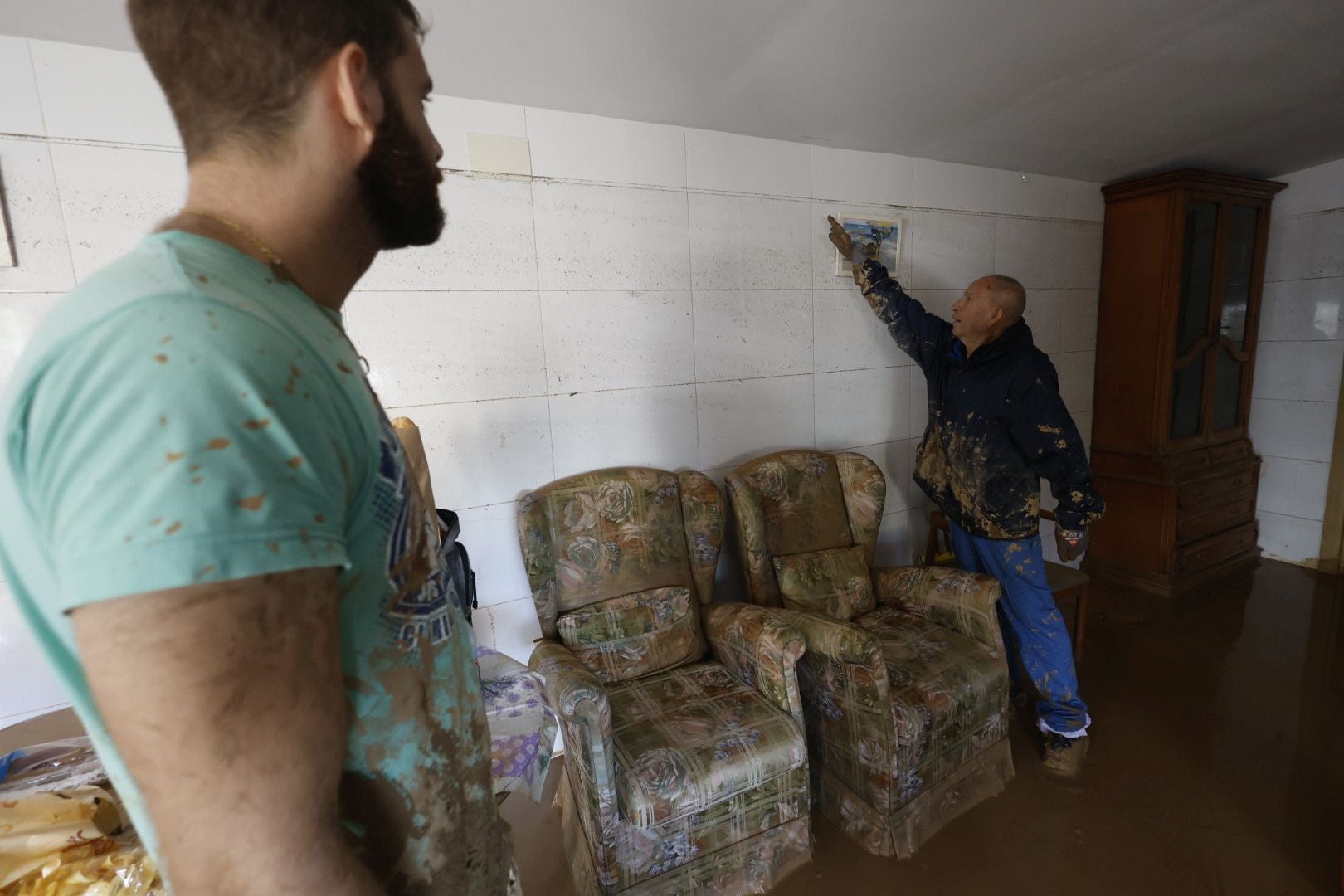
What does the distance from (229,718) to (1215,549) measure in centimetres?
449

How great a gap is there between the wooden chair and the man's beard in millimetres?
2257

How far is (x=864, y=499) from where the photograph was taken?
2281mm

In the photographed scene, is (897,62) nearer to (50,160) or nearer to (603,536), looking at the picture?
(603,536)

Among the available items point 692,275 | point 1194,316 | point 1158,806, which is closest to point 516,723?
point 692,275

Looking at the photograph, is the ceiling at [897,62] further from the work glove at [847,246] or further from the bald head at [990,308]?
the bald head at [990,308]

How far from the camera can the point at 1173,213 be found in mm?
2936

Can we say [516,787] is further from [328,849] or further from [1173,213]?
[1173,213]

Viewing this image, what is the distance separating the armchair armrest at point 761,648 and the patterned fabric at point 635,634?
9cm

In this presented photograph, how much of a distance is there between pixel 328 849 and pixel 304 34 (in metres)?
0.62

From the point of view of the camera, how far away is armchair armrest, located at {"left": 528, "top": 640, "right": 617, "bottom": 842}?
1.38 metres

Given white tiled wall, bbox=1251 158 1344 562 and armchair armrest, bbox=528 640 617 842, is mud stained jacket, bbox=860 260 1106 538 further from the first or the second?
white tiled wall, bbox=1251 158 1344 562

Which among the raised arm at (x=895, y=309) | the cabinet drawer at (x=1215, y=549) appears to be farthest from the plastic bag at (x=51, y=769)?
the cabinet drawer at (x=1215, y=549)

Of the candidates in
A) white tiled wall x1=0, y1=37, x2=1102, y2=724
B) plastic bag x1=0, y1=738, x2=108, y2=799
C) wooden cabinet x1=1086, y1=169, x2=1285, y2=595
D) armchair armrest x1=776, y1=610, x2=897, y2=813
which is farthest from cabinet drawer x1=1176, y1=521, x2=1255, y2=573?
plastic bag x1=0, y1=738, x2=108, y2=799

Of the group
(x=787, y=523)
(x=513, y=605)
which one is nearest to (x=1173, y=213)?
(x=787, y=523)
